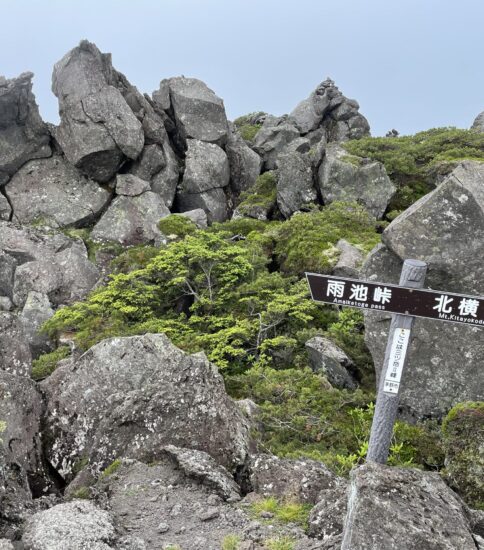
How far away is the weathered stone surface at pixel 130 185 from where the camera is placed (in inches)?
1234

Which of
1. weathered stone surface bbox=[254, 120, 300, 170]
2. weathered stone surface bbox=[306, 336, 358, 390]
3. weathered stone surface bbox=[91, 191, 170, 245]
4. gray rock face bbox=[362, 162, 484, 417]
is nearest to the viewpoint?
gray rock face bbox=[362, 162, 484, 417]

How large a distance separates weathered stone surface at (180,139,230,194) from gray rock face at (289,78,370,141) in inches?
459

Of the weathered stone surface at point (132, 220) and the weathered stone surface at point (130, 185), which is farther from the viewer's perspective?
the weathered stone surface at point (130, 185)

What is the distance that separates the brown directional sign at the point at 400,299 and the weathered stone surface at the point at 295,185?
22.4 meters

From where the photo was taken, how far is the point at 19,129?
3212 cm

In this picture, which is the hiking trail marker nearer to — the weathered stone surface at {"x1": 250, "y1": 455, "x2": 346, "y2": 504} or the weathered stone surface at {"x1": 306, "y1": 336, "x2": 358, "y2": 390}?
the weathered stone surface at {"x1": 250, "y1": 455, "x2": 346, "y2": 504}

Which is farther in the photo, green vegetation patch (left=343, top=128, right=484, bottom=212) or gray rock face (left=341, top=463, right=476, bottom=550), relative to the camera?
green vegetation patch (left=343, top=128, right=484, bottom=212)

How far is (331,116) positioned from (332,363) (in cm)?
3727

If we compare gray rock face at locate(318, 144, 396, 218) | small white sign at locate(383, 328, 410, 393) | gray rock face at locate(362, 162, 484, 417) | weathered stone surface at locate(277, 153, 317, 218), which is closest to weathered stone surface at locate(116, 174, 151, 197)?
weathered stone surface at locate(277, 153, 317, 218)

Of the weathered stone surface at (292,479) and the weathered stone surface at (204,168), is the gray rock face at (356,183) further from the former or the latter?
the weathered stone surface at (292,479)

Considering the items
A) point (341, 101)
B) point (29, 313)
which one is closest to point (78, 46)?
point (29, 313)

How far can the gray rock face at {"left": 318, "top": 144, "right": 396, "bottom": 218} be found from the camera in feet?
87.1

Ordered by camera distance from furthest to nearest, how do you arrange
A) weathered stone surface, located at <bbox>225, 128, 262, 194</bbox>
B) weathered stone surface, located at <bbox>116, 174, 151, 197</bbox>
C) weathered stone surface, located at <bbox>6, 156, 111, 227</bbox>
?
weathered stone surface, located at <bbox>225, 128, 262, 194</bbox>, weathered stone surface, located at <bbox>116, 174, 151, 197</bbox>, weathered stone surface, located at <bbox>6, 156, 111, 227</bbox>

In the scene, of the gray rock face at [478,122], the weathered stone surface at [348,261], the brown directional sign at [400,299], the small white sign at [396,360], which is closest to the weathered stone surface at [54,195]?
the weathered stone surface at [348,261]
